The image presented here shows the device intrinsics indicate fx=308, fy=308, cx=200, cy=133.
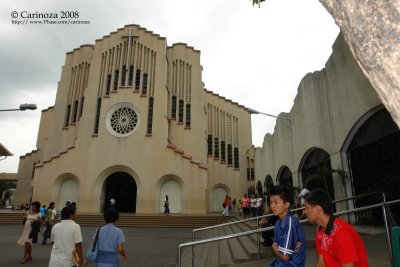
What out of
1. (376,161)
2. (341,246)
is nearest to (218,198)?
(376,161)

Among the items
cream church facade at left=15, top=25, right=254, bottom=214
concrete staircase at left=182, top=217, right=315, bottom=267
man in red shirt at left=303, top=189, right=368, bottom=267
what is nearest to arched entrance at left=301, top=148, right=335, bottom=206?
concrete staircase at left=182, top=217, right=315, bottom=267

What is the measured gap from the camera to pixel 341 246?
7.27 ft

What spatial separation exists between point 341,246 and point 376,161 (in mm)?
8890

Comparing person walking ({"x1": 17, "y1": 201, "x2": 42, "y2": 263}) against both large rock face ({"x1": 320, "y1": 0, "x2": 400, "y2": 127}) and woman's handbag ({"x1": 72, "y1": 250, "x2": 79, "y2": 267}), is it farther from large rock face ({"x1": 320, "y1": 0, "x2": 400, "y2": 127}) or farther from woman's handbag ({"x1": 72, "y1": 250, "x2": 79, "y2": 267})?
large rock face ({"x1": 320, "y1": 0, "x2": 400, "y2": 127})

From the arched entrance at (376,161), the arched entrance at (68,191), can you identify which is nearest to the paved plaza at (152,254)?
the arched entrance at (376,161)

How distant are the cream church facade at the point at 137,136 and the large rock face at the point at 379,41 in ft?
79.4

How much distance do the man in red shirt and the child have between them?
212 millimetres

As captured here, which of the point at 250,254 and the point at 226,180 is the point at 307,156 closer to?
the point at 250,254

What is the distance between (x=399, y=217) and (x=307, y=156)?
6.30 m

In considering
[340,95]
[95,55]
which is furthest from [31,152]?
[340,95]

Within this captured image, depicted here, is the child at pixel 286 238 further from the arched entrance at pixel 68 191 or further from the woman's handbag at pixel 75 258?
the arched entrance at pixel 68 191

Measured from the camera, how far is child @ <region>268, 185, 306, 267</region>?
9.13 feet

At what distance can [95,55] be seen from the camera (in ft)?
102

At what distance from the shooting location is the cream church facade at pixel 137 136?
1016 inches
